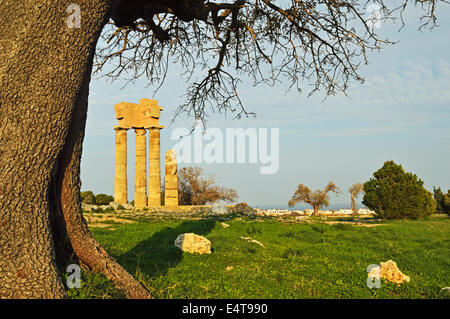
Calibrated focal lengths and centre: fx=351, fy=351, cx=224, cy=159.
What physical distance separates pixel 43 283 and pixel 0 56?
6.90 ft

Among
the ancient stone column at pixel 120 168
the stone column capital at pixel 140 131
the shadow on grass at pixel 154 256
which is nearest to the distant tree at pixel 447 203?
the stone column capital at pixel 140 131

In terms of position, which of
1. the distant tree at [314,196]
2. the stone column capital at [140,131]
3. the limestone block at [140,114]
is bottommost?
the distant tree at [314,196]

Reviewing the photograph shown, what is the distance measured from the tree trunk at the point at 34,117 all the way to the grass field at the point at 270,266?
696mm

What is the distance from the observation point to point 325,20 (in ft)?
27.1

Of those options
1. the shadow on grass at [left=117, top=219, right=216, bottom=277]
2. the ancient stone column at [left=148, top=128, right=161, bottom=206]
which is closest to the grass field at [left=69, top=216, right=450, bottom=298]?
the shadow on grass at [left=117, top=219, right=216, bottom=277]

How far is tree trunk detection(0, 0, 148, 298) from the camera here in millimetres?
3071

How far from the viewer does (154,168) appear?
30.1m

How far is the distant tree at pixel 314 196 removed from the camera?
45125 millimetres

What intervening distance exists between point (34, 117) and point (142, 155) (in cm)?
2766

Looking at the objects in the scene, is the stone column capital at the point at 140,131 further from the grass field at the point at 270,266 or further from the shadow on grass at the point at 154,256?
the shadow on grass at the point at 154,256

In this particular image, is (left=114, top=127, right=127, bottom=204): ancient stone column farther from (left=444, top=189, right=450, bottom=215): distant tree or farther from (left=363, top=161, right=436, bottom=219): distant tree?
(left=444, top=189, right=450, bottom=215): distant tree

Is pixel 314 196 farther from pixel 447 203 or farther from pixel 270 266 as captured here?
pixel 270 266

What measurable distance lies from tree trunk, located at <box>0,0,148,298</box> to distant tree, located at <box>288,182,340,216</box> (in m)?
44.0
